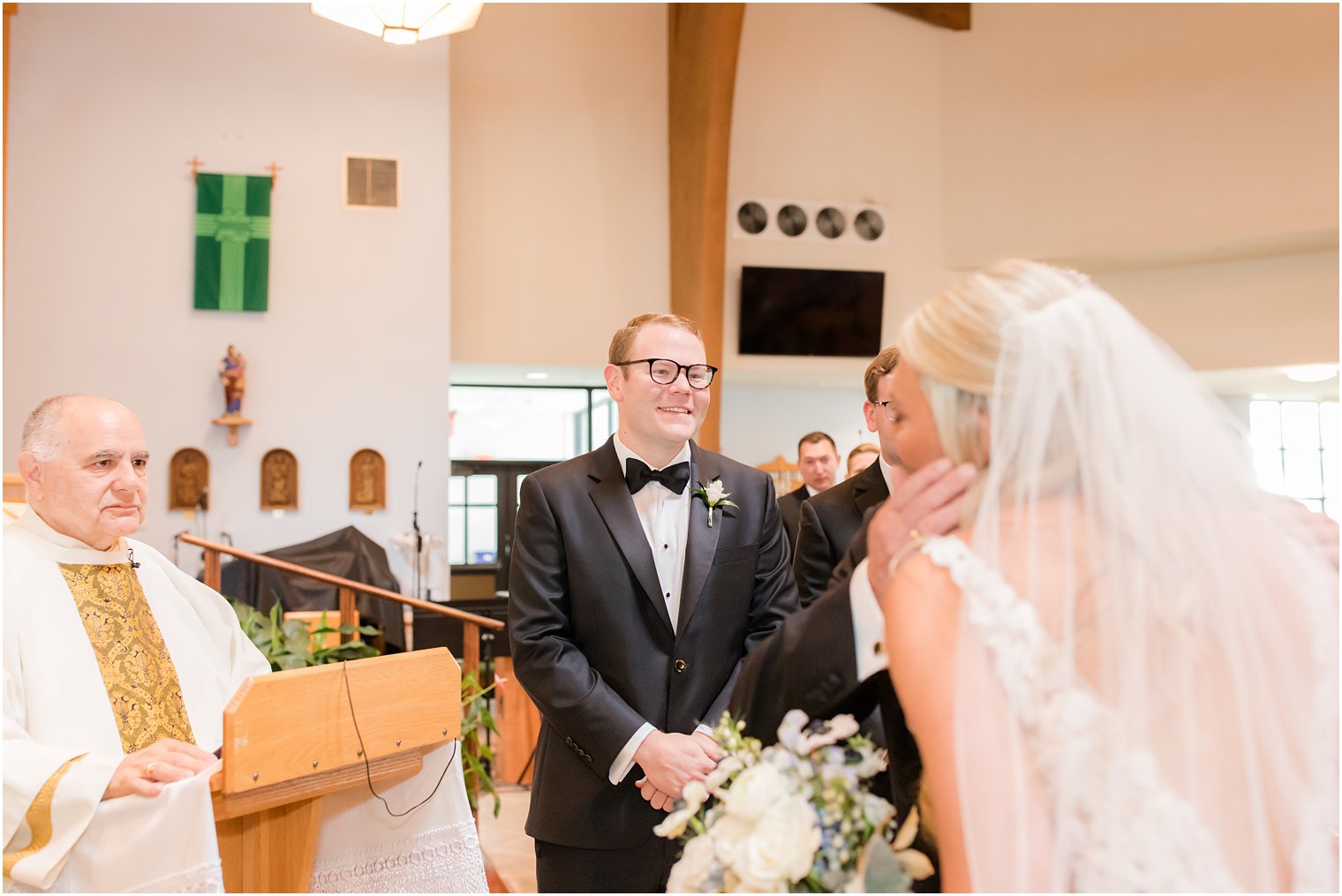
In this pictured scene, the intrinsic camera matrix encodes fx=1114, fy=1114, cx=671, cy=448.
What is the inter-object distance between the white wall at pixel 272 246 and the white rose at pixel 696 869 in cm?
839

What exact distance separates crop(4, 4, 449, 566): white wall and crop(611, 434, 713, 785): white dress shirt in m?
7.35

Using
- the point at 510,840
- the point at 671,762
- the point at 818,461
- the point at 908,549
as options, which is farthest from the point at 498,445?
the point at 908,549

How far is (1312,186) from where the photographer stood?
1008 cm

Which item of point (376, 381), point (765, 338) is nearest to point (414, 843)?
point (376, 381)

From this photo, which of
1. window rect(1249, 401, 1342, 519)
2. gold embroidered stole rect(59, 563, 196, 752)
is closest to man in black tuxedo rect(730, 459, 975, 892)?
gold embroidered stole rect(59, 563, 196, 752)

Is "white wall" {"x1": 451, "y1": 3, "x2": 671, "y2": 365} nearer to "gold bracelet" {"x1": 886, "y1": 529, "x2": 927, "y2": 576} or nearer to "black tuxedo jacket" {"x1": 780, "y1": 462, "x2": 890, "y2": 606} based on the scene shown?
"black tuxedo jacket" {"x1": 780, "y1": 462, "x2": 890, "y2": 606}

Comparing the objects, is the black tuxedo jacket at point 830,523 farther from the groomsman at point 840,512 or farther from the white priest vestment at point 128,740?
the white priest vestment at point 128,740

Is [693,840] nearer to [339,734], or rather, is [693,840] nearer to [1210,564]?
[1210,564]

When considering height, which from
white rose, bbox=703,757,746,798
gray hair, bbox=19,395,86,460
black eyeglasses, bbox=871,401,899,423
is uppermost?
black eyeglasses, bbox=871,401,899,423

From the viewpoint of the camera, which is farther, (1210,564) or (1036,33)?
(1036,33)

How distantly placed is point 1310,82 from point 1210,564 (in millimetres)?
10891

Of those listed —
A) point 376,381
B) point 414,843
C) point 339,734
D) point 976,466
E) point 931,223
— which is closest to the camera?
point 976,466

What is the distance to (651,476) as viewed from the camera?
8.14 ft

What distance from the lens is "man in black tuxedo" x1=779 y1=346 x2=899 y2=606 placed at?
107 inches
